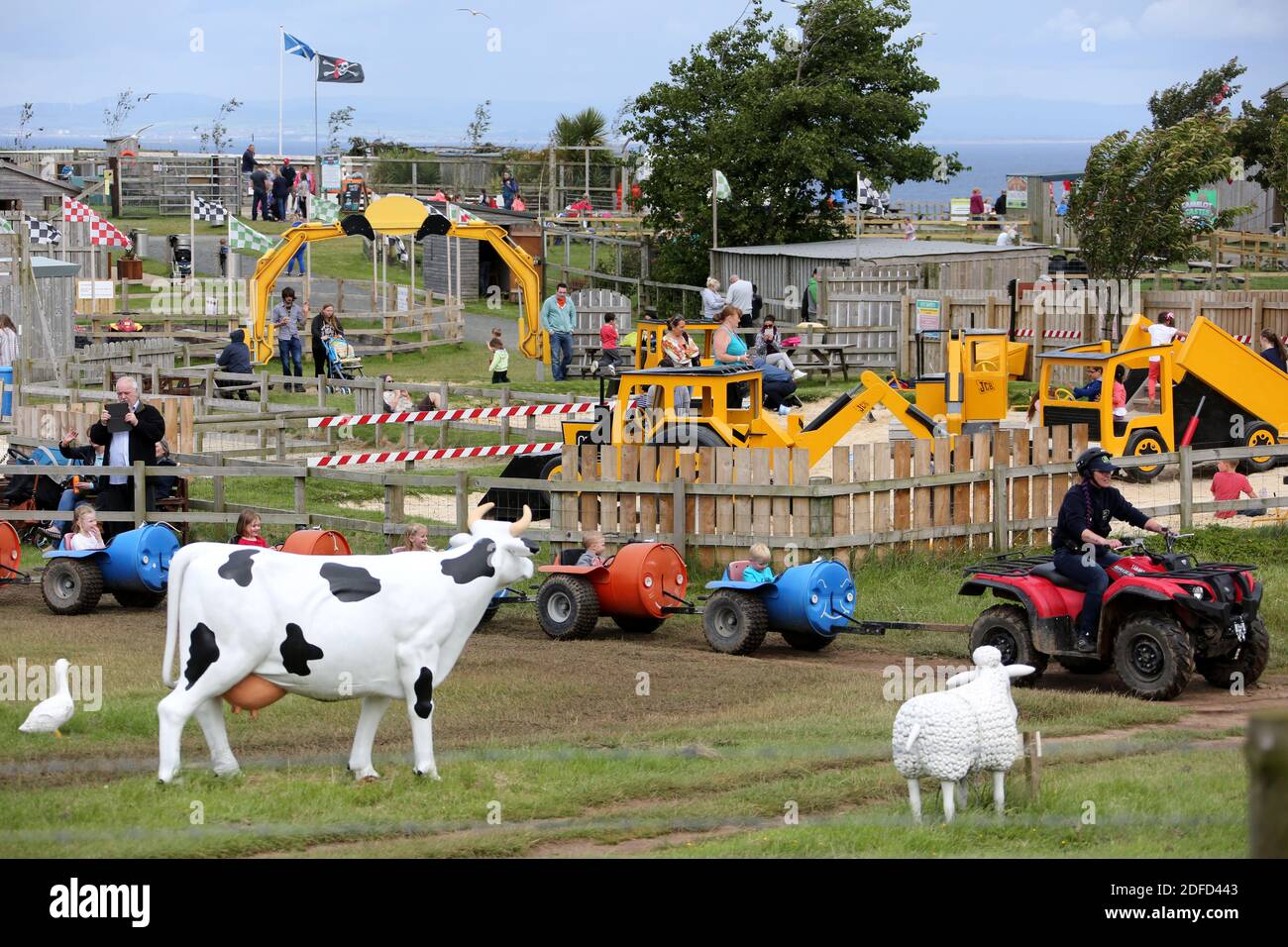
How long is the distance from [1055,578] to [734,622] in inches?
120

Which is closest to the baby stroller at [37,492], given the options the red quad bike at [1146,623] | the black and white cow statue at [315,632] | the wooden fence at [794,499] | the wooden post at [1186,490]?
the wooden fence at [794,499]

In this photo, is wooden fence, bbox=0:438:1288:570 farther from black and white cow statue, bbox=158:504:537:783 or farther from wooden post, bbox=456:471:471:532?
black and white cow statue, bbox=158:504:537:783

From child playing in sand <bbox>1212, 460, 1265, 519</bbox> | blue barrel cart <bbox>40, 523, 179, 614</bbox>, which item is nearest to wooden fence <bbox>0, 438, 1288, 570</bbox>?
child playing in sand <bbox>1212, 460, 1265, 519</bbox>

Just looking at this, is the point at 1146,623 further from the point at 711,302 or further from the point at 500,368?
the point at 500,368

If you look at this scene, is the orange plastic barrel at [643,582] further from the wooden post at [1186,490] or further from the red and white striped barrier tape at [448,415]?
the red and white striped barrier tape at [448,415]

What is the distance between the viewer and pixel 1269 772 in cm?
311

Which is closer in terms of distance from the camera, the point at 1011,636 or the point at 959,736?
the point at 959,736

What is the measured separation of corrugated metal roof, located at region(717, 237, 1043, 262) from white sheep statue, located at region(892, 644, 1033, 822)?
30921 millimetres

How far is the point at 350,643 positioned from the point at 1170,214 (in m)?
30.3

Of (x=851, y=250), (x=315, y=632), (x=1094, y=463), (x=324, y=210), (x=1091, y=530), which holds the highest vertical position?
(x=324, y=210)

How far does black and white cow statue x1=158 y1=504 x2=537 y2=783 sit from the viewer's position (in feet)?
32.9

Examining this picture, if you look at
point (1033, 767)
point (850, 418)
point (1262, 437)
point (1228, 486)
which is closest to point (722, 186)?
point (1262, 437)

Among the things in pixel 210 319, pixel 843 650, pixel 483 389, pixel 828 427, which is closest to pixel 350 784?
pixel 843 650

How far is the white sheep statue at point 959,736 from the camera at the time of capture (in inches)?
360
